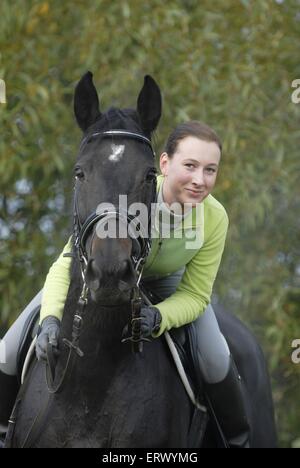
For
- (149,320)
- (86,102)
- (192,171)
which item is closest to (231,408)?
(149,320)

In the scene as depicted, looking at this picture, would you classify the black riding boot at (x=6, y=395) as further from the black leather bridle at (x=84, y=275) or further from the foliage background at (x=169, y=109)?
the foliage background at (x=169, y=109)

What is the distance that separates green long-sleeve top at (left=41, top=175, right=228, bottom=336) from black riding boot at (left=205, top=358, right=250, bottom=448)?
0.47 meters

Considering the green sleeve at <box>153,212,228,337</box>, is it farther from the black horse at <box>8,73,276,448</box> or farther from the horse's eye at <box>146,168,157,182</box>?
the horse's eye at <box>146,168,157,182</box>

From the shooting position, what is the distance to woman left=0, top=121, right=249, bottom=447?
3.94 m

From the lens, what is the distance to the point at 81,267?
3.66m

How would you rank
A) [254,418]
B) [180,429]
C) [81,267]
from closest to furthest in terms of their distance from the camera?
[81,267] < [180,429] < [254,418]

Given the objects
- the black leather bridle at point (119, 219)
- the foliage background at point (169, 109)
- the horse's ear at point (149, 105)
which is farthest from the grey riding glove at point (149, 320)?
the foliage background at point (169, 109)

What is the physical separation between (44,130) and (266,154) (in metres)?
2.03

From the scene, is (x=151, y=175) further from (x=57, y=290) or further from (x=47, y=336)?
(x=47, y=336)

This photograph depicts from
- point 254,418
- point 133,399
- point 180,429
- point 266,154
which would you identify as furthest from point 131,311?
Answer: point 266,154

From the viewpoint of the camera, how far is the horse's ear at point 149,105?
3961 millimetres

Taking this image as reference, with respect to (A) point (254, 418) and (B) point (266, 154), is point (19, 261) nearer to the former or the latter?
(B) point (266, 154)

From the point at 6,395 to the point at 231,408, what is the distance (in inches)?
44.5

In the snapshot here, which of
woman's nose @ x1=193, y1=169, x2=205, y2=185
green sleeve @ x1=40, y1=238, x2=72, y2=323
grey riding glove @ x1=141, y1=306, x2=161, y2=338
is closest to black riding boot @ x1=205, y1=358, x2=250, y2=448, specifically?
grey riding glove @ x1=141, y1=306, x2=161, y2=338
